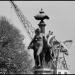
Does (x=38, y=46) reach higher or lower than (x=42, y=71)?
higher

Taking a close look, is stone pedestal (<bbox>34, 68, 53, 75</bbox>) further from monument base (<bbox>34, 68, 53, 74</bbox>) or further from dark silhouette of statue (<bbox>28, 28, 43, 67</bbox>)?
dark silhouette of statue (<bbox>28, 28, 43, 67</bbox>)

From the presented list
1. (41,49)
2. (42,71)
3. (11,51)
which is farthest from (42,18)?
(11,51)

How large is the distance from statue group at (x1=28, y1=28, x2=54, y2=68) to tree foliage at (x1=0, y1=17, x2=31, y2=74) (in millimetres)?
38600

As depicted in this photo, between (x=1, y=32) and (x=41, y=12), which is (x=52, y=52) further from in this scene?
(x=1, y=32)

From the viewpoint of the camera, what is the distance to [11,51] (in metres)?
61.8

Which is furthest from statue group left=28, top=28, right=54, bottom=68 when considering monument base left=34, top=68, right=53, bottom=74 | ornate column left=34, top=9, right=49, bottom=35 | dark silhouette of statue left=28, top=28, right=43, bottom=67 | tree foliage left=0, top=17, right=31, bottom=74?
tree foliage left=0, top=17, right=31, bottom=74

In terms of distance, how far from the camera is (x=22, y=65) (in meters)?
64.7

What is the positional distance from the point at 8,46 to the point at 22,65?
424 cm

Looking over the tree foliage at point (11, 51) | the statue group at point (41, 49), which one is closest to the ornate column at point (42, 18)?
the statue group at point (41, 49)

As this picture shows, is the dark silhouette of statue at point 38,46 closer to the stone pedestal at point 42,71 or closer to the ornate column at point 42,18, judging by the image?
the stone pedestal at point 42,71

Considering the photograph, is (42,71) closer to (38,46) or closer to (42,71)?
(42,71)

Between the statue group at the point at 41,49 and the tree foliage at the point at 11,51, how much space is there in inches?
1520

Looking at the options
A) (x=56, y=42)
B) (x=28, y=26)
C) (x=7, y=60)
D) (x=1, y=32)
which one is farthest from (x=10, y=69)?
(x=56, y=42)

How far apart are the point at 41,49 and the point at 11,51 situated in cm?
3978
